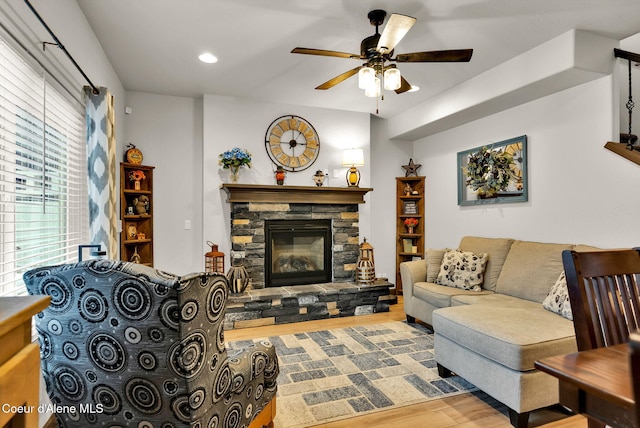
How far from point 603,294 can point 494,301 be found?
1.95 meters

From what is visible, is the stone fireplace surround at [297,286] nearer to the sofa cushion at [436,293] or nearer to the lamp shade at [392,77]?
the sofa cushion at [436,293]

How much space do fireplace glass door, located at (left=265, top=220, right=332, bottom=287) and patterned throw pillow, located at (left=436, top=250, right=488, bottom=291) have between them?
1.65m

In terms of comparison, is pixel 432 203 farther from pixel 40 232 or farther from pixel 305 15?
pixel 40 232

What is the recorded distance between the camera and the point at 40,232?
2.07 metres

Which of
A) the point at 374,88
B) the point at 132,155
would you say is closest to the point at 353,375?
the point at 374,88

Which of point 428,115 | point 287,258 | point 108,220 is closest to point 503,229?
point 428,115

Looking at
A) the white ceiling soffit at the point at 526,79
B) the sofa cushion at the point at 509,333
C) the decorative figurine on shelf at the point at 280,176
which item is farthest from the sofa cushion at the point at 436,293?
the decorative figurine on shelf at the point at 280,176

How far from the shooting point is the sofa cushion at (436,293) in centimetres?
340

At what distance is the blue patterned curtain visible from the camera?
8.67 ft

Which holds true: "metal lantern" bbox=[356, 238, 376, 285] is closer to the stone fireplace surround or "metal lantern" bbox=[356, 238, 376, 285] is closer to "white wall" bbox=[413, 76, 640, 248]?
the stone fireplace surround

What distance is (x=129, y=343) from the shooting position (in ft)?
3.82

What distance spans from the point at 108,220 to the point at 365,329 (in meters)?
2.70

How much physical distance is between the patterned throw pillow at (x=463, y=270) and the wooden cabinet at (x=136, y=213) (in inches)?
137

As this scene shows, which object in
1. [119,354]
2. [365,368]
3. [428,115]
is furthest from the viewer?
[428,115]
